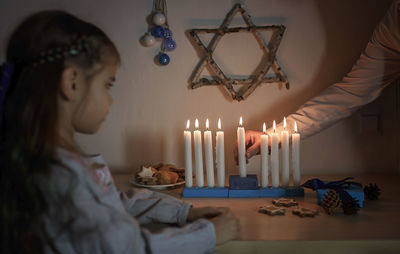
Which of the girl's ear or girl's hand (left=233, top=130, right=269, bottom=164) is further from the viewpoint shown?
girl's hand (left=233, top=130, right=269, bottom=164)

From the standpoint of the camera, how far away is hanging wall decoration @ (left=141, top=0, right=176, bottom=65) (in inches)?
63.0

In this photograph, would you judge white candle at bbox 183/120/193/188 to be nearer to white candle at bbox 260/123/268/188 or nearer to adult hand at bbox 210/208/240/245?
white candle at bbox 260/123/268/188

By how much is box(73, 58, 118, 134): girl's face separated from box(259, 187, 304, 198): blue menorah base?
0.62 m

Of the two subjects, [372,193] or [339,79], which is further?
[339,79]

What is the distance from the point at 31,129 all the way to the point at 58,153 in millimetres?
64

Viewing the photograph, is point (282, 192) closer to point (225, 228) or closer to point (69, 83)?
point (225, 228)

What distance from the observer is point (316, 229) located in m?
0.96

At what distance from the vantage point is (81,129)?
83 centimetres

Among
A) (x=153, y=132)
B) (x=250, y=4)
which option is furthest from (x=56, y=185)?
(x=250, y=4)

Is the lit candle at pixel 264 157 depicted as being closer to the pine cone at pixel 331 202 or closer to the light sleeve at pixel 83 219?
the pine cone at pixel 331 202

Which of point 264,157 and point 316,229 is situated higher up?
point 264,157

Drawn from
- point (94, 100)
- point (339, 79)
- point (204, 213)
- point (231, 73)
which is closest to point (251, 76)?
point (231, 73)

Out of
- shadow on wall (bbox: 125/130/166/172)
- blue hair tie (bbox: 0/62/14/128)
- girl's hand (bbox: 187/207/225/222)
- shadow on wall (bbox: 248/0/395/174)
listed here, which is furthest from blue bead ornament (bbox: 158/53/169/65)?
blue hair tie (bbox: 0/62/14/128)

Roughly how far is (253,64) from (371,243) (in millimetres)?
928
